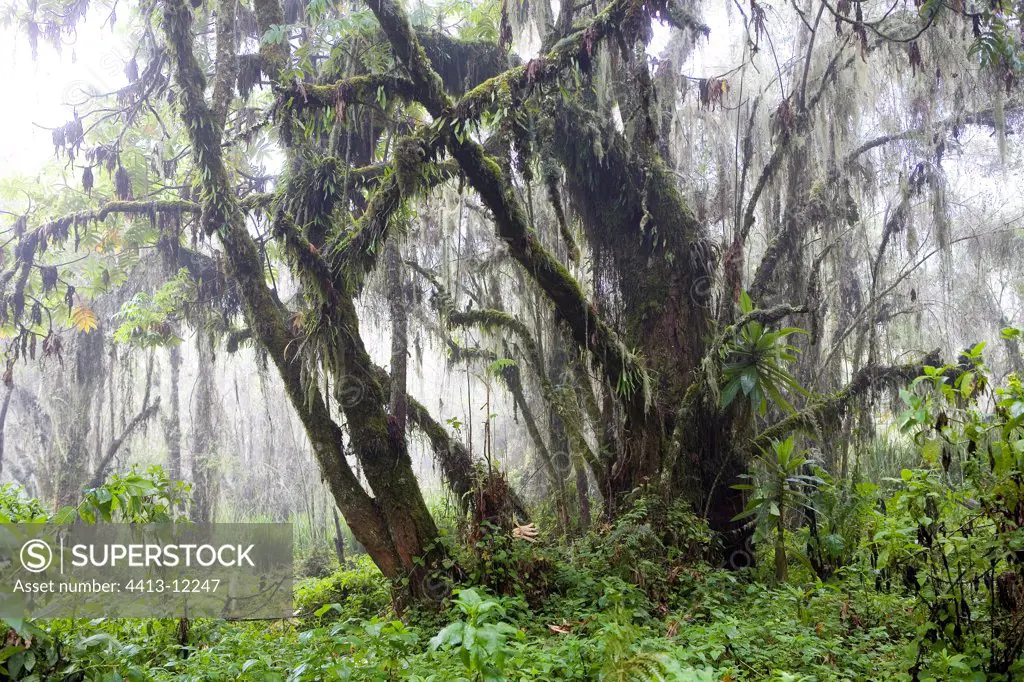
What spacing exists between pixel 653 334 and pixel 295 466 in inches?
416

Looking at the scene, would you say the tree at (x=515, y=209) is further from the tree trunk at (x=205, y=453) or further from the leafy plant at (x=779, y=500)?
the tree trunk at (x=205, y=453)

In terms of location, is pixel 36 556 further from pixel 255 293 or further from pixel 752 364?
pixel 752 364

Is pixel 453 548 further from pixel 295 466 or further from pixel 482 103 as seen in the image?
pixel 295 466

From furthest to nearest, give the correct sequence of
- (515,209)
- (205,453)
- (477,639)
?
(205,453)
(515,209)
(477,639)

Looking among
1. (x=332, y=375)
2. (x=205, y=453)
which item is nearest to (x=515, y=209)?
(x=332, y=375)

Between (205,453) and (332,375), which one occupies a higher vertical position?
(332,375)

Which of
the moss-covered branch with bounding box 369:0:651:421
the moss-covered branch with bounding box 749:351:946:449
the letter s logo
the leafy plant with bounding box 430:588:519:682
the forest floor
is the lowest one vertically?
the forest floor

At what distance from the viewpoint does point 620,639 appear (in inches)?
120

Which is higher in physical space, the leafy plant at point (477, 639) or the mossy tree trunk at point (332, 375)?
the mossy tree trunk at point (332, 375)

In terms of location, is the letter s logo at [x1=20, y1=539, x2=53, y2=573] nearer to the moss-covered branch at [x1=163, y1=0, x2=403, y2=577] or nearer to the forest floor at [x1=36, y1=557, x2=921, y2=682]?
the forest floor at [x1=36, y1=557, x2=921, y2=682]

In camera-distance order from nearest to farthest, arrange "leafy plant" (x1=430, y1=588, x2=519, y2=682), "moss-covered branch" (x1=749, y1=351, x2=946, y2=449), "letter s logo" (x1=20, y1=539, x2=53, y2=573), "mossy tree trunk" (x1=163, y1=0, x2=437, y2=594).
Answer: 1. "leafy plant" (x1=430, y1=588, x2=519, y2=682)
2. "letter s logo" (x1=20, y1=539, x2=53, y2=573)
3. "mossy tree trunk" (x1=163, y1=0, x2=437, y2=594)
4. "moss-covered branch" (x1=749, y1=351, x2=946, y2=449)

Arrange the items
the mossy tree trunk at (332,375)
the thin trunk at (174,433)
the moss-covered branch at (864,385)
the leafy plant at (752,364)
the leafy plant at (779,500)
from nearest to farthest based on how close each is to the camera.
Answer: the leafy plant at (779,500) → the leafy plant at (752,364) → the mossy tree trunk at (332,375) → the moss-covered branch at (864,385) → the thin trunk at (174,433)

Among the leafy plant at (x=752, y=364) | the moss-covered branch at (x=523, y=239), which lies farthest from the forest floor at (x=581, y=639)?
the moss-covered branch at (x=523, y=239)

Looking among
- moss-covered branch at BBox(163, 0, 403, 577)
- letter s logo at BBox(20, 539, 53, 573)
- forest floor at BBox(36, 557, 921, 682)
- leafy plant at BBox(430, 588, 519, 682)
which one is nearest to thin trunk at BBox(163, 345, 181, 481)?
moss-covered branch at BBox(163, 0, 403, 577)
